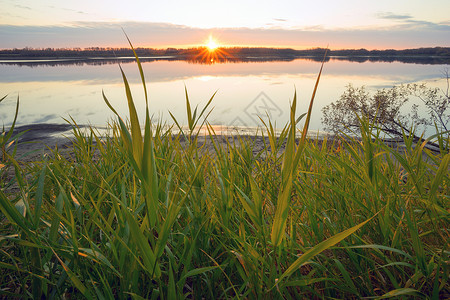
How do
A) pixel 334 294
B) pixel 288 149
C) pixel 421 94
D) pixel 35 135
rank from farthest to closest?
1. pixel 35 135
2. pixel 421 94
3. pixel 334 294
4. pixel 288 149

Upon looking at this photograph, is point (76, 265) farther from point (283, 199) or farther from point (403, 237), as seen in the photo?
point (403, 237)

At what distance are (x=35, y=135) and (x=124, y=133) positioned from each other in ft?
→ 18.2

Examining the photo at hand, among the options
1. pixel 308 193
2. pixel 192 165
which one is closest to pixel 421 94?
pixel 308 193

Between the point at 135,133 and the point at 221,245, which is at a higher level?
the point at 135,133

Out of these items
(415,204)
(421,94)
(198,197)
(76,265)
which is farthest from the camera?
(421,94)

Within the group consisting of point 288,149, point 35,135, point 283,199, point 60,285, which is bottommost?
point 35,135

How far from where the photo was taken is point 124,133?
0.72 metres

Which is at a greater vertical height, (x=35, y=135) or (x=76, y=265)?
(x=76, y=265)

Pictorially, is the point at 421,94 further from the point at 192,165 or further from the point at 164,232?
the point at 164,232

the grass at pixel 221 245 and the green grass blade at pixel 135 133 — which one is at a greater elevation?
the green grass blade at pixel 135 133

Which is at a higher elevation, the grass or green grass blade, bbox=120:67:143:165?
green grass blade, bbox=120:67:143:165

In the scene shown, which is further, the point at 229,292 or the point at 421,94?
the point at 421,94

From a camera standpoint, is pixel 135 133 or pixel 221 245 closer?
pixel 135 133

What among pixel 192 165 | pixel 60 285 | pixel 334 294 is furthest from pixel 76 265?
pixel 334 294
